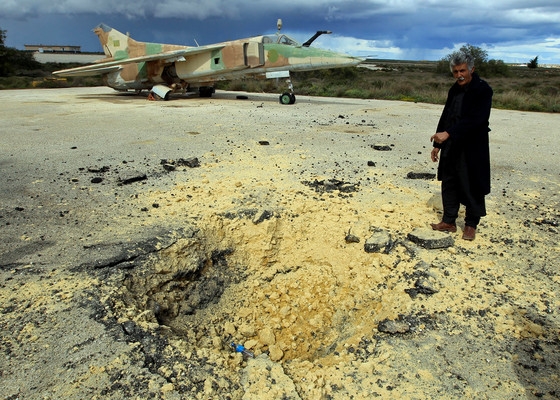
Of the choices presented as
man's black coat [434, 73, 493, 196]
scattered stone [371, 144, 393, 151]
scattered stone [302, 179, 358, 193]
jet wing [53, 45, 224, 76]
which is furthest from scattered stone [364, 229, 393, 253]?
jet wing [53, 45, 224, 76]

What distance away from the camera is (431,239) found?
402cm

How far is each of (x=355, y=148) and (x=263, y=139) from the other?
1.93 metres

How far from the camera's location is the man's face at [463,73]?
11.6 feet

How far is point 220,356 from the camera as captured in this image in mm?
2652

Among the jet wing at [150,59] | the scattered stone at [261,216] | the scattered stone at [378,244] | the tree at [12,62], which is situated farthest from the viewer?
the tree at [12,62]

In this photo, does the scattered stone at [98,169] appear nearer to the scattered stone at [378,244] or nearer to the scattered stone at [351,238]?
the scattered stone at [351,238]

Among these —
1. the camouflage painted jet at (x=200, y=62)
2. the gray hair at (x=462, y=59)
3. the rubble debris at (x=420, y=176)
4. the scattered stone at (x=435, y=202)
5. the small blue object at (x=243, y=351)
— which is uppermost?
the camouflage painted jet at (x=200, y=62)

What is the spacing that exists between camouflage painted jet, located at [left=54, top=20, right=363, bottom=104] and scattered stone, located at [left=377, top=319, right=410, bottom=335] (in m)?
12.4

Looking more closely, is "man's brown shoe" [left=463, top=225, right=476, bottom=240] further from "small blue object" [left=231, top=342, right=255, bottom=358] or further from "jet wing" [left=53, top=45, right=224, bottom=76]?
"jet wing" [left=53, top=45, right=224, bottom=76]

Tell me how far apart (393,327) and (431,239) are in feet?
4.62

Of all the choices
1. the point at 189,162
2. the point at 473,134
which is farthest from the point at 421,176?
the point at 189,162

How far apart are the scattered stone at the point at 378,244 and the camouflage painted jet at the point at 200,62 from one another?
11.2 meters

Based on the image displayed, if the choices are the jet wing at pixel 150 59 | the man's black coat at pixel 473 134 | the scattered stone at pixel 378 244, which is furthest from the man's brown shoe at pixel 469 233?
the jet wing at pixel 150 59

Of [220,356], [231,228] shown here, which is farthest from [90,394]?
[231,228]
